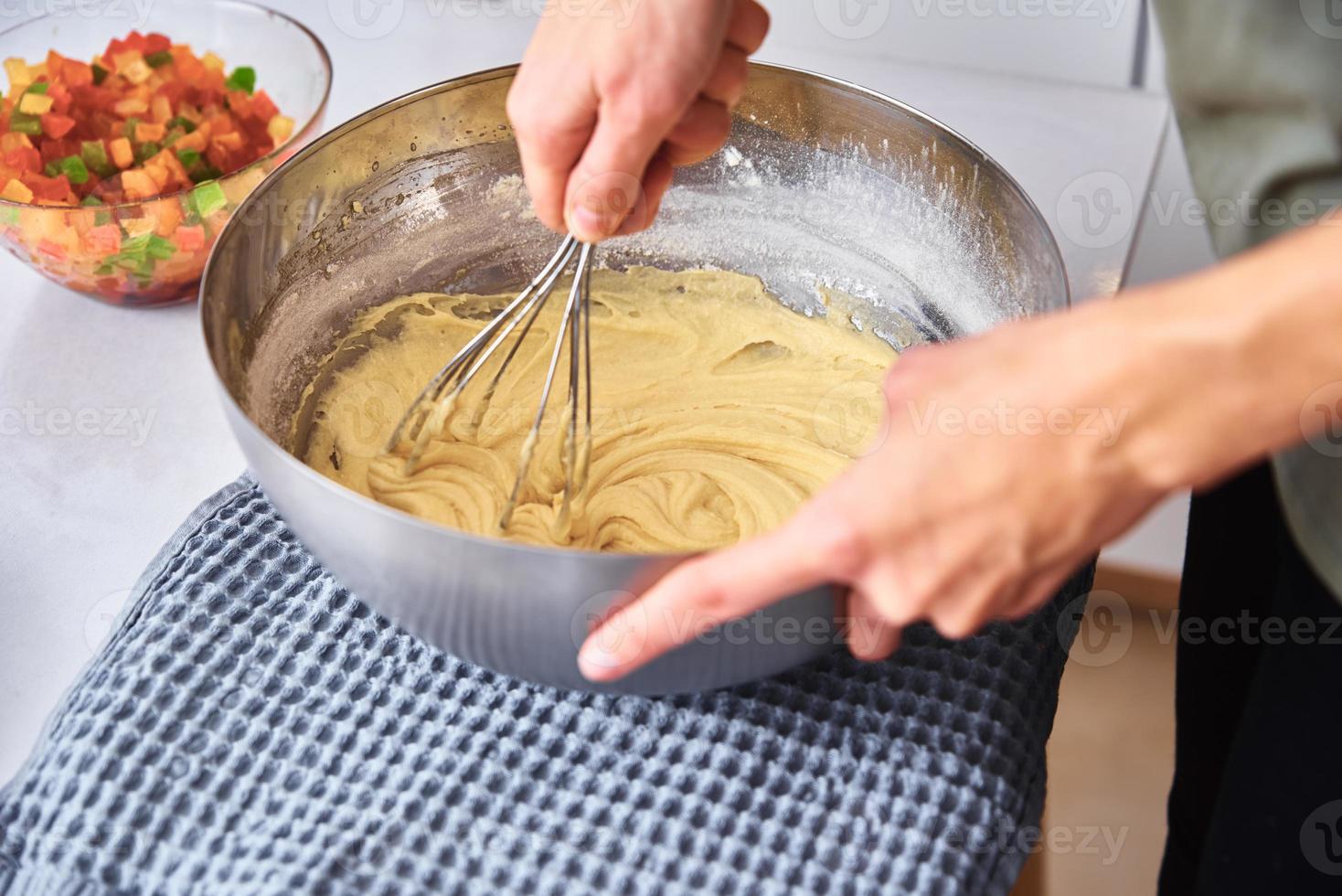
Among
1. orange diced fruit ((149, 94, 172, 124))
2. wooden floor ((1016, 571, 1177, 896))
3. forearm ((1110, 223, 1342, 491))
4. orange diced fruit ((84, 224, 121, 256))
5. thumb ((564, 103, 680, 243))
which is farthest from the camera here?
wooden floor ((1016, 571, 1177, 896))

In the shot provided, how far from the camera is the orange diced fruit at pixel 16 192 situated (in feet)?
3.15


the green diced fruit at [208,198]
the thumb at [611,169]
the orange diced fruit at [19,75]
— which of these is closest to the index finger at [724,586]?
the thumb at [611,169]

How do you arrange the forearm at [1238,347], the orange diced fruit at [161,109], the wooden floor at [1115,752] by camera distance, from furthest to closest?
the wooden floor at [1115,752] → the orange diced fruit at [161,109] → the forearm at [1238,347]

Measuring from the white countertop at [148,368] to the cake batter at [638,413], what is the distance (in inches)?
6.1

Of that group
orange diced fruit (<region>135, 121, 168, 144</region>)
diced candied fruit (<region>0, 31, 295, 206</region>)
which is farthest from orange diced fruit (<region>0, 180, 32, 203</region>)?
orange diced fruit (<region>135, 121, 168, 144</region>)

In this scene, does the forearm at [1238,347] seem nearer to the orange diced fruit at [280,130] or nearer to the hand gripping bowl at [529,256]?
the hand gripping bowl at [529,256]

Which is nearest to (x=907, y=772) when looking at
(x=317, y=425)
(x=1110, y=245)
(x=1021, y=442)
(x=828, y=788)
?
(x=828, y=788)

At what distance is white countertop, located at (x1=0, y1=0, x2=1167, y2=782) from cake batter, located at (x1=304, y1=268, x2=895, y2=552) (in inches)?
6.1

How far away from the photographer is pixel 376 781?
2.11ft

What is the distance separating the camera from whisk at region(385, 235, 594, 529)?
29.9 inches

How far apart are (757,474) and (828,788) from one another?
250mm

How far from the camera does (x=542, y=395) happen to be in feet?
2.71

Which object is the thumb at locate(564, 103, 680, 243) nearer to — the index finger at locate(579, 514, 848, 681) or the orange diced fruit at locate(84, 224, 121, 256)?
the index finger at locate(579, 514, 848, 681)

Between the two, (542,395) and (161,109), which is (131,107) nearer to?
(161,109)
